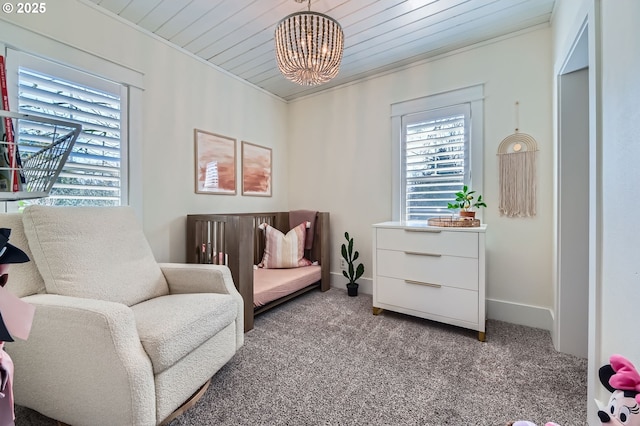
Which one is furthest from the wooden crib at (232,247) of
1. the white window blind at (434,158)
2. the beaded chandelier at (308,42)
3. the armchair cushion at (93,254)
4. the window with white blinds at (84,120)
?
the white window blind at (434,158)

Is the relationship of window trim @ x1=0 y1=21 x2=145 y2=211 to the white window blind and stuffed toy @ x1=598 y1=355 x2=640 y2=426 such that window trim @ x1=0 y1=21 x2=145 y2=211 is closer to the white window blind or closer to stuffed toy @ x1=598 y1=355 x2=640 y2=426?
the white window blind

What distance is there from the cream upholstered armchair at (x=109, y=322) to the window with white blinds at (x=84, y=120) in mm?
395

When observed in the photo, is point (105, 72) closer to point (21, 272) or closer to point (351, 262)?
point (21, 272)

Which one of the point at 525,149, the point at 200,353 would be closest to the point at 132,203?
the point at 200,353

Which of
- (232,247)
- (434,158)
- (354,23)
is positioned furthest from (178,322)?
(434,158)

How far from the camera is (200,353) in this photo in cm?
131

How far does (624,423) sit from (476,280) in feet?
4.28

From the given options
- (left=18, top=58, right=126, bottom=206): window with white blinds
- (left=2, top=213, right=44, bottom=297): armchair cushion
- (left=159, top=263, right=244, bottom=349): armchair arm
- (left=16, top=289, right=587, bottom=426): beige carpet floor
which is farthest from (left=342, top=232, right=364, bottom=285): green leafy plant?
(left=2, top=213, right=44, bottom=297): armchair cushion

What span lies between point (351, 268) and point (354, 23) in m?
2.17

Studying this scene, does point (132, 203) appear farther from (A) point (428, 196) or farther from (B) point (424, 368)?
(A) point (428, 196)

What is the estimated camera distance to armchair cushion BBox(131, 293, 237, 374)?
1.10 m

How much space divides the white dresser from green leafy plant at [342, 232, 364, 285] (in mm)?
487

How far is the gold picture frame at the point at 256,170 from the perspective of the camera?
2.99 meters

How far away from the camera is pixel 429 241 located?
6.86 feet
